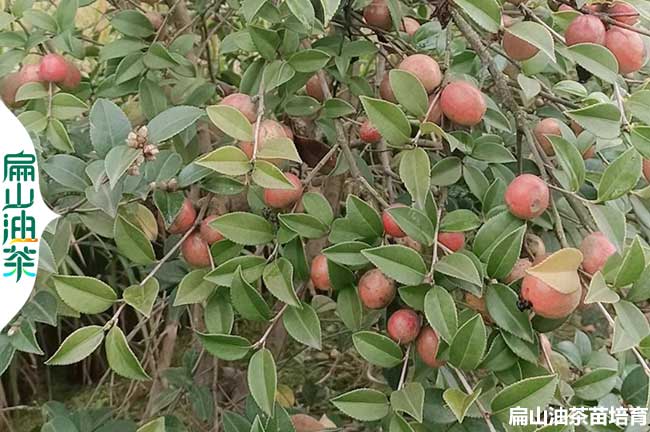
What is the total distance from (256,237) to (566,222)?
272 mm

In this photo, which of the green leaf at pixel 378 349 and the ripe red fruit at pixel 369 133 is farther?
the ripe red fruit at pixel 369 133

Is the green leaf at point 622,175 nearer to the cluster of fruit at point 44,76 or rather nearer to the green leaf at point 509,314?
the green leaf at point 509,314

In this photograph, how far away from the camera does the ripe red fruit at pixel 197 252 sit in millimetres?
704

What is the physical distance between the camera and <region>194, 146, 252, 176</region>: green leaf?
603mm

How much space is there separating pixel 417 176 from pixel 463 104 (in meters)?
0.07

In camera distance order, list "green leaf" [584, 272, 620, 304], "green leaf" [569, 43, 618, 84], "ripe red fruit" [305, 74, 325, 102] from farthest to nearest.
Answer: "ripe red fruit" [305, 74, 325, 102] → "green leaf" [569, 43, 618, 84] → "green leaf" [584, 272, 620, 304]

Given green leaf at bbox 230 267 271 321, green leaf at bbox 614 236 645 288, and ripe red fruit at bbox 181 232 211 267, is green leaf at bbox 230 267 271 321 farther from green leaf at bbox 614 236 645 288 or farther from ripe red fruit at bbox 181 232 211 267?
green leaf at bbox 614 236 645 288

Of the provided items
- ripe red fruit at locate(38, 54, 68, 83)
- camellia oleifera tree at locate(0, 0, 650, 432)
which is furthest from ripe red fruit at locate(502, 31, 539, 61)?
ripe red fruit at locate(38, 54, 68, 83)

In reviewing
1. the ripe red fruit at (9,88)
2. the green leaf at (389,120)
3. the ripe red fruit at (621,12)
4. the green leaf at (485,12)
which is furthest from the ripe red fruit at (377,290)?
the ripe red fruit at (9,88)

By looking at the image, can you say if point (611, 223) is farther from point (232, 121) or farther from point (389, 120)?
point (232, 121)

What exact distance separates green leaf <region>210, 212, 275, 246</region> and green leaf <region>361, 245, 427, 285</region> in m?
0.12

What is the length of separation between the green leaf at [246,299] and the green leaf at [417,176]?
0.15m

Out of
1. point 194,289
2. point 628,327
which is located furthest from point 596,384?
point 194,289

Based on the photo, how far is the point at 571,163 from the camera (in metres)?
0.62
